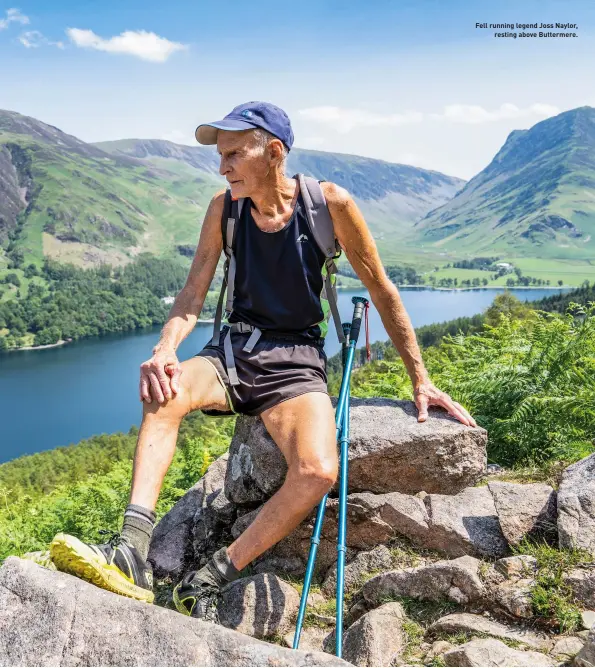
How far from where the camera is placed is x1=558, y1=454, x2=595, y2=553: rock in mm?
3402

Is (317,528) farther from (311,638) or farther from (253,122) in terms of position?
(253,122)

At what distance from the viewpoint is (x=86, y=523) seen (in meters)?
7.43

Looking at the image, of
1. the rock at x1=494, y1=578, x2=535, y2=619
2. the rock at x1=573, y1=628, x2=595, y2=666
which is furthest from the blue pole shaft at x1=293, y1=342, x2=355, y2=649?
the rock at x1=573, y1=628, x2=595, y2=666

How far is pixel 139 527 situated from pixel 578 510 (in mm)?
2418

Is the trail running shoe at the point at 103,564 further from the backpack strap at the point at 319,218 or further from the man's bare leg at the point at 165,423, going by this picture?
the backpack strap at the point at 319,218

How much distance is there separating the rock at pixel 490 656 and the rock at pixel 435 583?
480 mm

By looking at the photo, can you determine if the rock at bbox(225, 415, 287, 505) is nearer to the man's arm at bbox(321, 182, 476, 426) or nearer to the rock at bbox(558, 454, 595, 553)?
the man's arm at bbox(321, 182, 476, 426)

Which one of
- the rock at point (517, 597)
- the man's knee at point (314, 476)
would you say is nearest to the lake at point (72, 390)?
the man's knee at point (314, 476)

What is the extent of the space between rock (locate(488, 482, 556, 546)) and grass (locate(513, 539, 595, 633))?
0.25 m

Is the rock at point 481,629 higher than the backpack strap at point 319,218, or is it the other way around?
the backpack strap at point 319,218

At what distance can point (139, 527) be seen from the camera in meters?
3.32

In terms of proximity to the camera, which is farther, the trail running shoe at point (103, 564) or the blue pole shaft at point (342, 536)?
the blue pole shaft at point (342, 536)

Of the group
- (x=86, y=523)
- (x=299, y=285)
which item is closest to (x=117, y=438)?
(x=86, y=523)

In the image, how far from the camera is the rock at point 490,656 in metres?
2.79
